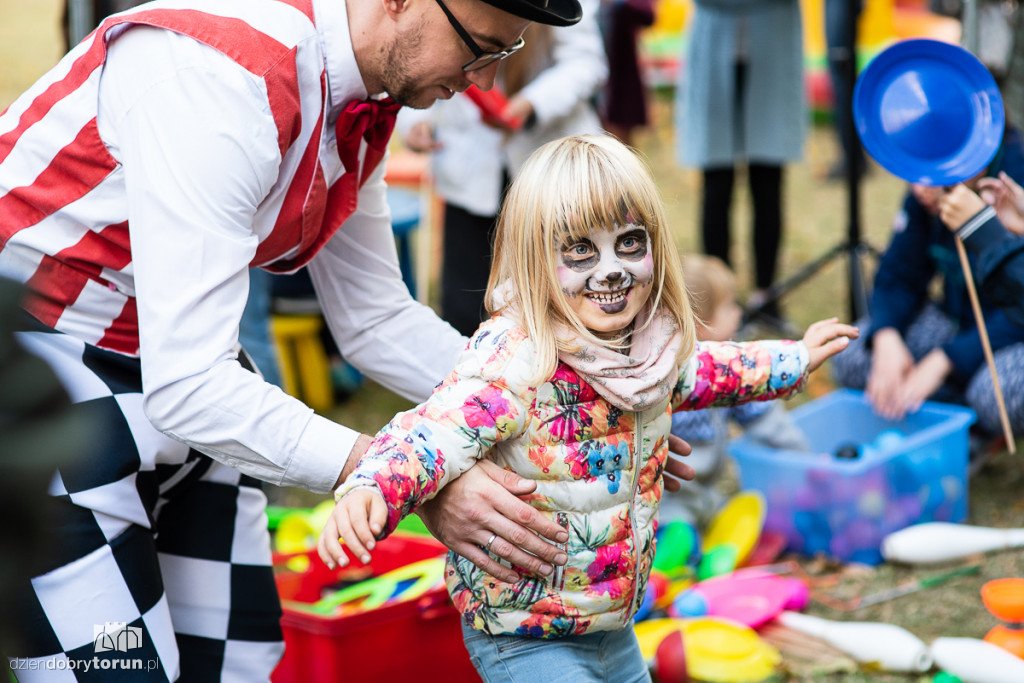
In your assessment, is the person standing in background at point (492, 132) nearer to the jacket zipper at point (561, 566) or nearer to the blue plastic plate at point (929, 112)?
the blue plastic plate at point (929, 112)

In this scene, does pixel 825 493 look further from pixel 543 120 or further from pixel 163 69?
pixel 163 69

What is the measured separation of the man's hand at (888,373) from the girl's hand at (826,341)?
1432 millimetres

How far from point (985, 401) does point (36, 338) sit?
2.53 meters

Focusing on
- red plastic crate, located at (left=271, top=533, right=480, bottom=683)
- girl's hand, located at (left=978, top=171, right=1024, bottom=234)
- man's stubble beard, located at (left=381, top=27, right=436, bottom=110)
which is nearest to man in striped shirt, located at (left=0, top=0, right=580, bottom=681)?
man's stubble beard, located at (left=381, top=27, right=436, bottom=110)

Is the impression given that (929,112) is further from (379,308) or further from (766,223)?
(766,223)

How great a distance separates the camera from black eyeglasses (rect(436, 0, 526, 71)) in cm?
151

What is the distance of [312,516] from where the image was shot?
9.00 ft

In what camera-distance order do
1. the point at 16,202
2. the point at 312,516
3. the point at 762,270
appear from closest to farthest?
1. the point at 16,202
2. the point at 312,516
3. the point at 762,270

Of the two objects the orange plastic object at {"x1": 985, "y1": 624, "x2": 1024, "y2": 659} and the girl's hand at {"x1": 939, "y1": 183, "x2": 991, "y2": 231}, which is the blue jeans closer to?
the orange plastic object at {"x1": 985, "y1": 624, "x2": 1024, "y2": 659}

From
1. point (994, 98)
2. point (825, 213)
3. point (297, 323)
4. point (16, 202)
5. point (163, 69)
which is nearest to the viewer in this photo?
point (163, 69)

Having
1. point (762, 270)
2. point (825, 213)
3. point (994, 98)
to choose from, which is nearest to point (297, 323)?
point (762, 270)

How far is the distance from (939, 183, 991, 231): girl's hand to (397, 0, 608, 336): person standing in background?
1.30m

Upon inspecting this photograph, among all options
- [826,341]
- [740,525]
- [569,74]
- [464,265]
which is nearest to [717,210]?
[569,74]

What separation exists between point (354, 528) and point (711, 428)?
70.8 inches
